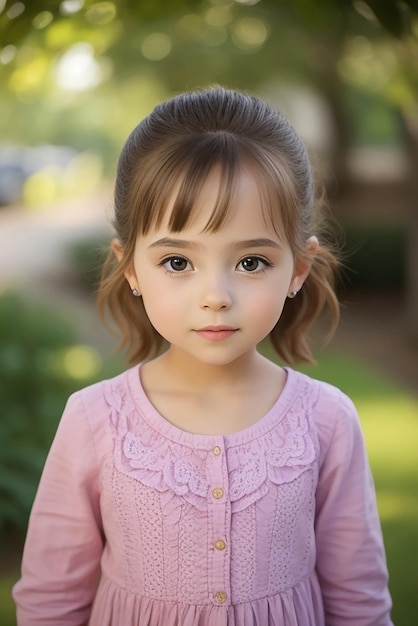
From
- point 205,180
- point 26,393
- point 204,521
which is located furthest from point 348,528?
point 26,393

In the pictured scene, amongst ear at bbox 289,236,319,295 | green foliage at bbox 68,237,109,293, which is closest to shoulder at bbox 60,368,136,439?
ear at bbox 289,236,319,295

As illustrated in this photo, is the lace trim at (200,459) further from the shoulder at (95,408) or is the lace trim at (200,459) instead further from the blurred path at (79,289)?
the blurred path at (79,289)

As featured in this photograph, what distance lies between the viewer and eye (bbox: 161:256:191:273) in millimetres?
1988

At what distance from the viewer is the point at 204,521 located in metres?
2.05

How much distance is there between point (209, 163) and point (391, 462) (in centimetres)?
377

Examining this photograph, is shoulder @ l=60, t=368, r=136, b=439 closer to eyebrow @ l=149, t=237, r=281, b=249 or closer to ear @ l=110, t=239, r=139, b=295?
ear @ l=110, t=239, r=139, b=295

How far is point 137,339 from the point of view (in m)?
2.49

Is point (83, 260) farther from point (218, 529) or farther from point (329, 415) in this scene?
point (218, 529)

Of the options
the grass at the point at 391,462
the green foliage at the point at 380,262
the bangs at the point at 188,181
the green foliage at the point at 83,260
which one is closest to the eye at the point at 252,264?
the bangs at the point at 188,181

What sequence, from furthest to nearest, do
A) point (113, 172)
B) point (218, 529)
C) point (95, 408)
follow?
point (113, 172)
point (95, 408)
point (218, 529)

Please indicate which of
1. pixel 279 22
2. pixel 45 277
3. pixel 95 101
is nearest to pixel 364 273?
pixel 279 22

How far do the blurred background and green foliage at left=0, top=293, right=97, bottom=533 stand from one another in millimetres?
14

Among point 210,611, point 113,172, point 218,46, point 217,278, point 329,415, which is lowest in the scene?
point 210,611

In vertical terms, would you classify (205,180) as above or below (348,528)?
above
